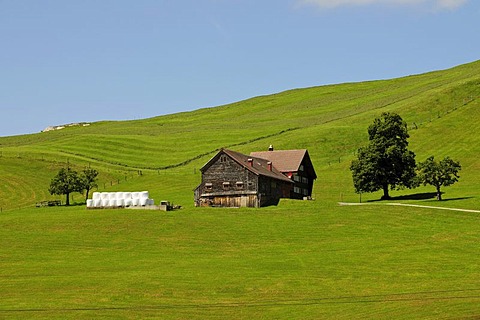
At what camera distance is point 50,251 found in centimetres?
6550

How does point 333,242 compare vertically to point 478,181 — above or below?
below

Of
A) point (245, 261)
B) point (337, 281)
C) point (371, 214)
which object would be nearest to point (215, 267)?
point (245, 261)

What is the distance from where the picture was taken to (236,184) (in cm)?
10019

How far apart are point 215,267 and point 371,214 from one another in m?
29.9

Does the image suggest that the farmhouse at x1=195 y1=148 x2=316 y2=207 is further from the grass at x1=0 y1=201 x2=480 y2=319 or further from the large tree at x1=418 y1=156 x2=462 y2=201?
the large tree at x1=418 y1=156 x2=462 y2=201

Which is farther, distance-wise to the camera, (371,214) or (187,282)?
(371,214)

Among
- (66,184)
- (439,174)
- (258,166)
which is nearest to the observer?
(439,174)

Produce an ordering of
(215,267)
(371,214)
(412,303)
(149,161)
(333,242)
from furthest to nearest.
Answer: (149,161), (371,214), (333,242), (215,267), (412,303)

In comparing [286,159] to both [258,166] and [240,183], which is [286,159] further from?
[240,183]

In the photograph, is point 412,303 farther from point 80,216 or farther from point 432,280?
point 80,216

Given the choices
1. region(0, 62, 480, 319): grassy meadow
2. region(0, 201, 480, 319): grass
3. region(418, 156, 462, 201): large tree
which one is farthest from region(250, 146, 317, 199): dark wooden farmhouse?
region(418, 156, 462, 201): large tree

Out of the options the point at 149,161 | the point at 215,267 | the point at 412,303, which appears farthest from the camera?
the point at 149,161

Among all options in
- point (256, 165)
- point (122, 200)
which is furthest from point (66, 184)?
point (256, 165)

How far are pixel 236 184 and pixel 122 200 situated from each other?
1512cm
